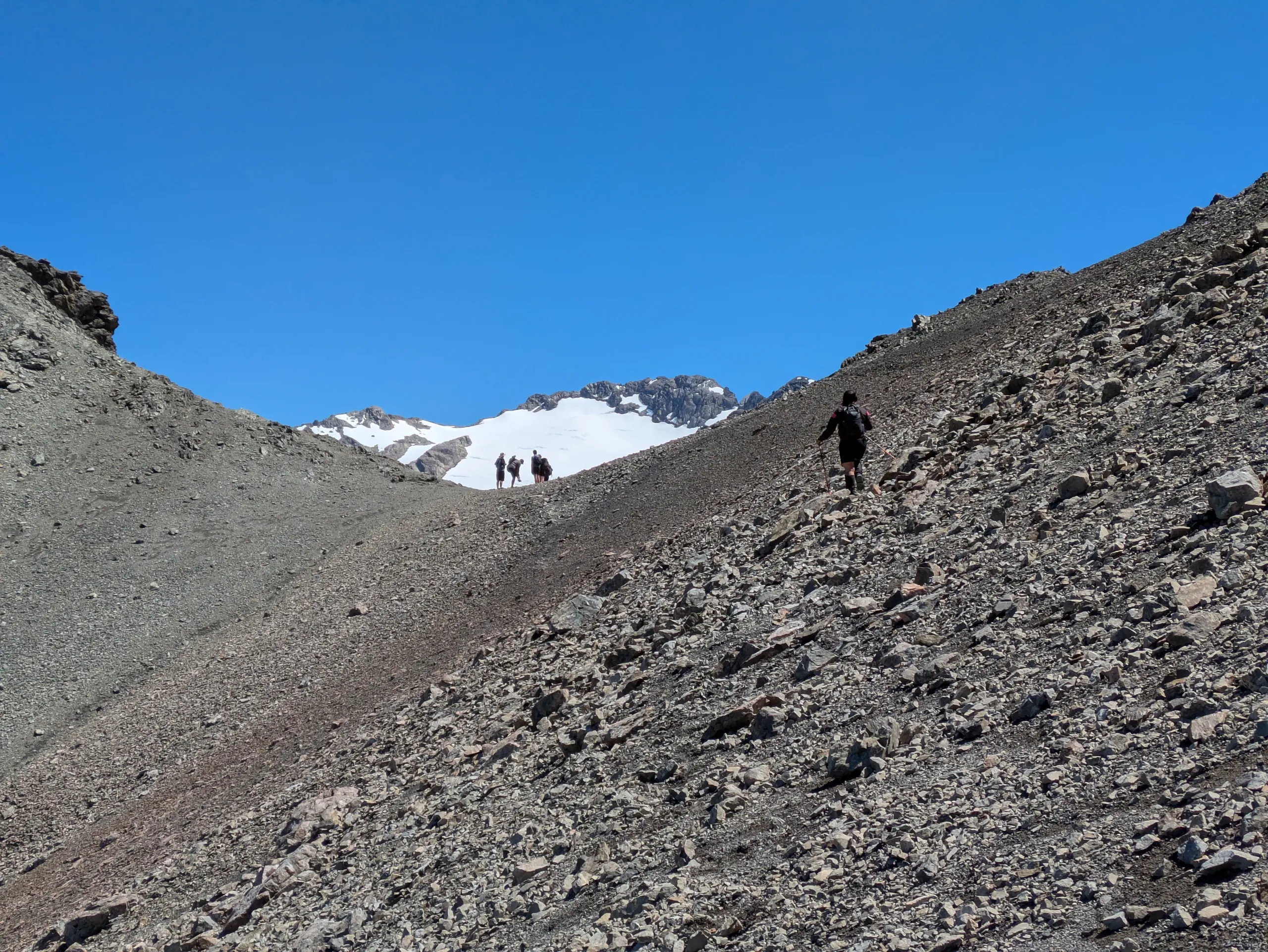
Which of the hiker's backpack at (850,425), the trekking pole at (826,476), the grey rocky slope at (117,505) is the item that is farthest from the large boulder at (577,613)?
the grey rocky slope at (117,505)

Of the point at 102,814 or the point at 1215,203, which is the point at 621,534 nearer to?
the point at 102,814

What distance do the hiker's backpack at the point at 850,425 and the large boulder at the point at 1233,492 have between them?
6.64 meters

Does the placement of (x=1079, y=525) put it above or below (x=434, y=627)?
below

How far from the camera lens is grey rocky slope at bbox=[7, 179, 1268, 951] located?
6.64m

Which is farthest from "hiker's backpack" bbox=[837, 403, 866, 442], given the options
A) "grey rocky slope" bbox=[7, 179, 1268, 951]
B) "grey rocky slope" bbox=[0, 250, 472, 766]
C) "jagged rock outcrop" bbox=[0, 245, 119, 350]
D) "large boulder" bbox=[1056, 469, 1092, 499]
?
"jagged rock outcrop" bbox=[0, 245, 119, 350]

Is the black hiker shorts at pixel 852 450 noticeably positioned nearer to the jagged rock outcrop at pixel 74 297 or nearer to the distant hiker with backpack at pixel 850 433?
the distant hiker with backpack at pixel 850 433

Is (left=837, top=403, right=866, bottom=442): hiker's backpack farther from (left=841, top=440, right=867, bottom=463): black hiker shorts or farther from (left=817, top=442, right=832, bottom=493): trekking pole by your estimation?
(left=817, top=442, right=832, bottom=493): trekking pole

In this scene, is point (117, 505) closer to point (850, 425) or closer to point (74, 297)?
point (74, 297)

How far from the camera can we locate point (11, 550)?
1197 inches

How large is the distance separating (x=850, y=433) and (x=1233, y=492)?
7.03m

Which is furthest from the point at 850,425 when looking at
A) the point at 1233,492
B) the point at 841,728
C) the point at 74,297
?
the point at 74,297

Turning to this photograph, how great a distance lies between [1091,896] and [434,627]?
56.5 ft

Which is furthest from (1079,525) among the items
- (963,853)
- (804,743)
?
(963,853)

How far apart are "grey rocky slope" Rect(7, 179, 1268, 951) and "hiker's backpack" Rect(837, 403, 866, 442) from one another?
0.80 meters
